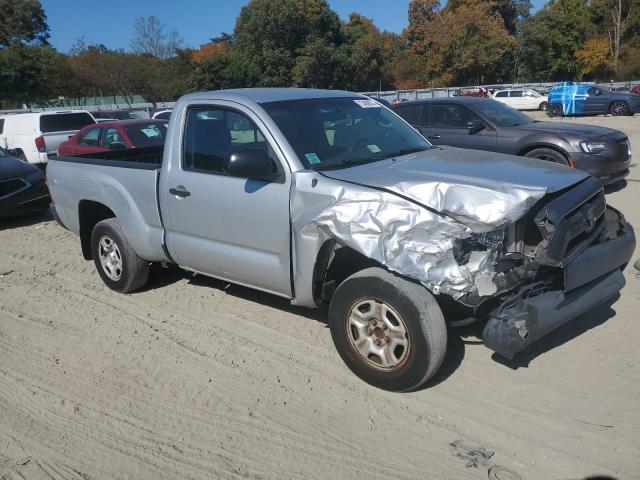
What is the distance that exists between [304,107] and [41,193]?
22.6 feet

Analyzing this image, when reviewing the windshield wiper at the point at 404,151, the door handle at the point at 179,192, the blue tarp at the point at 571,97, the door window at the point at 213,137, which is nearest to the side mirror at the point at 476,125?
the windshield wiper at the point at 404,151

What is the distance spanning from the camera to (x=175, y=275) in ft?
21.0

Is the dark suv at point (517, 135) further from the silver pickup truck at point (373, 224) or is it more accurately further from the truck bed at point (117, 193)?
the truck bed at point (117, 193)

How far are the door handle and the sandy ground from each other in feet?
3.72

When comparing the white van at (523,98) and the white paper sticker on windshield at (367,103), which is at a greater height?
the white paper sticker on windshield at (367,103)

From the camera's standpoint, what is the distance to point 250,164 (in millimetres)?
3977

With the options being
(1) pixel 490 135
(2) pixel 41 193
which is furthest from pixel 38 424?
(1) pixel 490 135

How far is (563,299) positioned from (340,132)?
2047mm

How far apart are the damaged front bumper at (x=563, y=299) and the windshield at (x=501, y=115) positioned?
19.6ft

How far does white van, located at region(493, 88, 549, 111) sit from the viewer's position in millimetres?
32625

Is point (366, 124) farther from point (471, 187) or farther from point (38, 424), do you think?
point (38, 424)

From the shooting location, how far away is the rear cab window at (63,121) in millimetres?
15055

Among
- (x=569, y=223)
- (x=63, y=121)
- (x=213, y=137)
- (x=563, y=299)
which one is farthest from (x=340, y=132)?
(x=63, y=121)

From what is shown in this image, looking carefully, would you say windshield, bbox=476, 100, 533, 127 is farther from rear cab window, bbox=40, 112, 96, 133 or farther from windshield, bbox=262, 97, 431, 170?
rear cab window, bbox=40, 112, 96, 133
